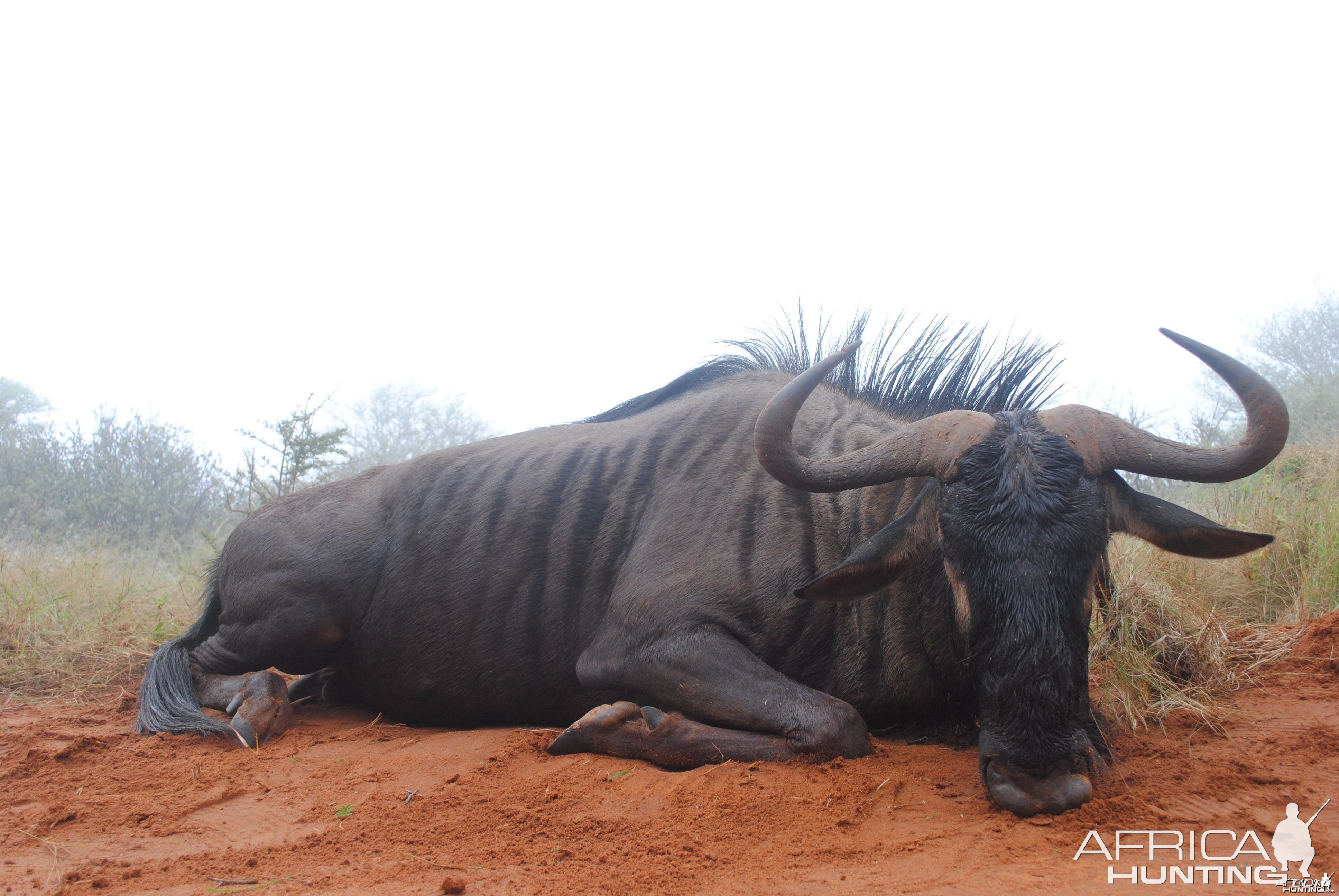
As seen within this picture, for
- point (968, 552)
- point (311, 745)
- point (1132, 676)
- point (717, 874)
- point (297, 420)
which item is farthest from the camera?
point (297, 420)

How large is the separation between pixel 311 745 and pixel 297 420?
26.3 feet

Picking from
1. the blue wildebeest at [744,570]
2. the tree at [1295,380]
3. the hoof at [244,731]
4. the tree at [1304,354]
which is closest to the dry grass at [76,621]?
the blue wildebeest at [744,570]

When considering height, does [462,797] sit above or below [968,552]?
below

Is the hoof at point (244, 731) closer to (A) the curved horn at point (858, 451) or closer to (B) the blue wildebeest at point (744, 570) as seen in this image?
(B) the blue wildebeest at point (744, 570)

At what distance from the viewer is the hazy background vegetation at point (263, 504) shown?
12.9ft

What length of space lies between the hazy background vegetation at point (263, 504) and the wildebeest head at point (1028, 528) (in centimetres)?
98

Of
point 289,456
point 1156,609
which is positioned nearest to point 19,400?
point 289,456

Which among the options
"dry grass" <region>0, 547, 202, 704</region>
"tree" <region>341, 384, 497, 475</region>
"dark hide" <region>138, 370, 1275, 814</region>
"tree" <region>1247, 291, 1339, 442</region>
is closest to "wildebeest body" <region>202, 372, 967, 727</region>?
"dark hide" <region>138, 370, 1275, 814</region>

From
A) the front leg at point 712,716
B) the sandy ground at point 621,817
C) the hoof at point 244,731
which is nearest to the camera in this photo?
the sandy ground at point 621,817

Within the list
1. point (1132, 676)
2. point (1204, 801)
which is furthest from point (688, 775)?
point (1132, 676)

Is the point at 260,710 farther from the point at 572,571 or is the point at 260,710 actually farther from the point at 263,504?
the point at 263,504

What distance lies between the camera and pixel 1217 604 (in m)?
5.01

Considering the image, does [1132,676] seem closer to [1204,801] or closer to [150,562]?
[1204,801]

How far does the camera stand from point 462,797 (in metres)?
2.94
